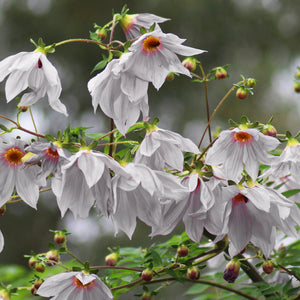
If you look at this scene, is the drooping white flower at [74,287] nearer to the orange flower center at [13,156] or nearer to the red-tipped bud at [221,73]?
the orange flower center at [13,156]

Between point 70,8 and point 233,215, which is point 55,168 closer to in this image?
point 233,215

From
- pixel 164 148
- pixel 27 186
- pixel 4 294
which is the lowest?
pixel 4 294

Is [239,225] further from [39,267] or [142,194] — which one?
[39,267]

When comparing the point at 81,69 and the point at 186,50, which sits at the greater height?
the point at 186,50

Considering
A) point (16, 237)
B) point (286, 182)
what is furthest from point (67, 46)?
point (286, 182)

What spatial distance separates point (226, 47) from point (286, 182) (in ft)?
17.1

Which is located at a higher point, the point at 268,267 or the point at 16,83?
the point at 16,83

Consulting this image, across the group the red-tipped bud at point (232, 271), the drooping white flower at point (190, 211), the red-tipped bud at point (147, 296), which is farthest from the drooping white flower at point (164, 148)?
the red-tipped bud at point (147, 296)

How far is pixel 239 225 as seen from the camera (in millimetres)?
949

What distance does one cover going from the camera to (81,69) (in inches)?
240

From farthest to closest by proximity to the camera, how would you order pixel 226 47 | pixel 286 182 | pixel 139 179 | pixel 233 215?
pixel 226 47 → pixel 286 182 → pixel 233 215 → pixel 139 179

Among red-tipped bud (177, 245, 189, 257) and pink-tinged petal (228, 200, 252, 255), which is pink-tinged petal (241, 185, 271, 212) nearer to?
pink-tinged petal (228, 200, 252, 255)

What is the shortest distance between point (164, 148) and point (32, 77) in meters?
0.26

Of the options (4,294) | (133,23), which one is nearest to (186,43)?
(133,23)
